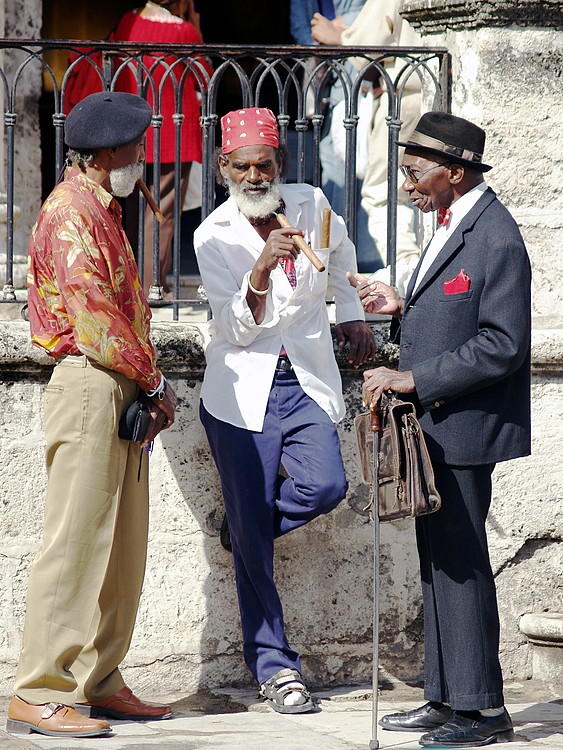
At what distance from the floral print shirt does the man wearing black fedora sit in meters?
0.79

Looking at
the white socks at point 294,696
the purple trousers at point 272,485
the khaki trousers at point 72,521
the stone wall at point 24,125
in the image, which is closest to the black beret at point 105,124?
the khaki trousers at point 72,521

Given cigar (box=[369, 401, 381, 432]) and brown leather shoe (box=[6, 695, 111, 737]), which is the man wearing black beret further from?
cigar (box=[369, 401, 381, 432])

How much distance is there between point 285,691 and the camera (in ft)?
16.8

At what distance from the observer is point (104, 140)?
480 centimetres

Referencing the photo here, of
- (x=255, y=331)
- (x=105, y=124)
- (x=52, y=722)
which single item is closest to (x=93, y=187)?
(x=105, y=124)

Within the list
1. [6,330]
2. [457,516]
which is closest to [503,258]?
[457,516]

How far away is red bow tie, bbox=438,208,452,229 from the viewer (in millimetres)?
4773

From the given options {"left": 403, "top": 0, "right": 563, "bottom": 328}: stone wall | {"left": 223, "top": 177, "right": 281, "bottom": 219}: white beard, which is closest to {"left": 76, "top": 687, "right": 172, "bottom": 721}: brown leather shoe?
{"left": 223, "top": 177, "right": 281, "bottom": 219}: white beard

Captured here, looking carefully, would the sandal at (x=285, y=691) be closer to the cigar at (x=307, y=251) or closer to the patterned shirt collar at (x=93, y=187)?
the cigar at (x=307, y=251)

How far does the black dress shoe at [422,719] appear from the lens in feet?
15.9

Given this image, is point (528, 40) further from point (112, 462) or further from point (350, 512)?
point (112, 462)

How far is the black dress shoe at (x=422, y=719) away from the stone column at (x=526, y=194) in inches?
36.7

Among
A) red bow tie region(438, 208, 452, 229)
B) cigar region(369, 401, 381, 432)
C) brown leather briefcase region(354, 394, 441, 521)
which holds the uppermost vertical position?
red bow tie region(438, 208, 452, 229)

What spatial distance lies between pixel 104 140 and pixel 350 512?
1.76m
